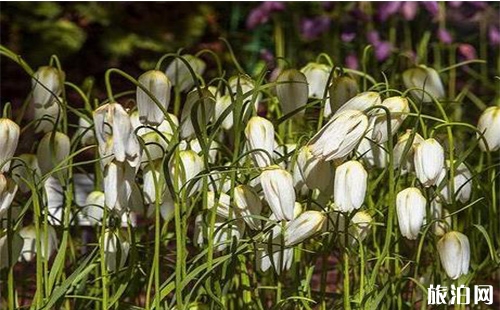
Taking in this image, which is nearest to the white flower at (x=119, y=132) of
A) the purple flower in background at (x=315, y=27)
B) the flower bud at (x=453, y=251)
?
the flower bud at (x=453, y=251)

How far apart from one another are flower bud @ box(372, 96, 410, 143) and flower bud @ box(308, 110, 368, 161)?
0.30 feet

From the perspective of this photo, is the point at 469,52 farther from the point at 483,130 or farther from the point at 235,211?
the point at 235,211

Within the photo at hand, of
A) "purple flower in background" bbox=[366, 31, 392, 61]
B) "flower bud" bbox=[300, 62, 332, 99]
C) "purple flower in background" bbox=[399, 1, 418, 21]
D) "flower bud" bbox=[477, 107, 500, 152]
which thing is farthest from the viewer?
"purple flower in background" bbox=[366, 31, 392, 61]

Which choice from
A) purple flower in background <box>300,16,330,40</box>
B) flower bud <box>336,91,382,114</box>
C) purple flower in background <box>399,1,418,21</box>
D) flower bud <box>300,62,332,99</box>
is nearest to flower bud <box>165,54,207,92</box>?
flower bud <box>300,62,332,99</box>

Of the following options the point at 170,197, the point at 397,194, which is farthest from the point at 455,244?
the point at 170,197

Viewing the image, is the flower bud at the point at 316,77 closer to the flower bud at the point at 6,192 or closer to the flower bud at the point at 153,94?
the flower bud at the point at 153,94

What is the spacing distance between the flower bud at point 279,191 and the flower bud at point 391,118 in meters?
0.14

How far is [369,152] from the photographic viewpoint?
1.44 m

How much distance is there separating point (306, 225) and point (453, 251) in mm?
214

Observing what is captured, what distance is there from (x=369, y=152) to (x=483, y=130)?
168 mm

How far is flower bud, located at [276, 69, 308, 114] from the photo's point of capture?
135 centimetres

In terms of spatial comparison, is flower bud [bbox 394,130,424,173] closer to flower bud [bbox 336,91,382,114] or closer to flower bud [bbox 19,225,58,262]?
flower bud [bbox 336,91,382,114]

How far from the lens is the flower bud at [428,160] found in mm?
1220

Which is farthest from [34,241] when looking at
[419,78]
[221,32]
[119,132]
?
[221,32]
